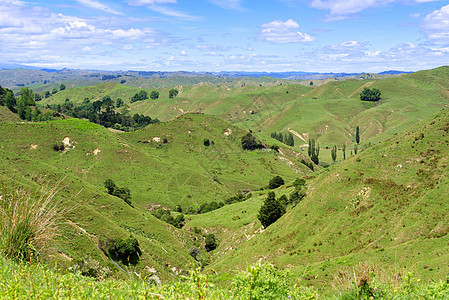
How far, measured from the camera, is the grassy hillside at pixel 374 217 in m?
32.3

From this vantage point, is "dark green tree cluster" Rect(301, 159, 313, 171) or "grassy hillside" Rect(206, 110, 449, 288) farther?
"dark green tree cluster" Rect(301, 159, 313, 171)

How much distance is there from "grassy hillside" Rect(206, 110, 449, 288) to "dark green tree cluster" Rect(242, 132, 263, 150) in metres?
102

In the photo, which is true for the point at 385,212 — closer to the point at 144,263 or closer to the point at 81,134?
the point at 144,263

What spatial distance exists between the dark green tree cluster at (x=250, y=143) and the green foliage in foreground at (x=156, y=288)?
5801 inches

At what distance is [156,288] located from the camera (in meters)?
7.24

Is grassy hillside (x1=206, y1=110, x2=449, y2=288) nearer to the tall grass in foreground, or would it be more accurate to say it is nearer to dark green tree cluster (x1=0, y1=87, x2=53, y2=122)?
the tall grass in foreground

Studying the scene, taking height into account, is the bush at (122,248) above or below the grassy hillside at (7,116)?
below

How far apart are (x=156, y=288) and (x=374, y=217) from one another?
136 ft

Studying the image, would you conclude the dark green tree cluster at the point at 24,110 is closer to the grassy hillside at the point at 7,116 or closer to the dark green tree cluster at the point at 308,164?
the grassy hillside at the point at 7,116

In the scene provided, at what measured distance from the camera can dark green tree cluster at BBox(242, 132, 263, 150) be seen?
157125 mm

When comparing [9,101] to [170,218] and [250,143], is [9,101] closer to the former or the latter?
[250,143]

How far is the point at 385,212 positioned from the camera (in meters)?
41.2

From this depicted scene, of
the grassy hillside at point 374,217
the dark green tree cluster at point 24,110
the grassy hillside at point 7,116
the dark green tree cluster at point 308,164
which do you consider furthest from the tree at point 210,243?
the dark green tree cluster at point 24,110

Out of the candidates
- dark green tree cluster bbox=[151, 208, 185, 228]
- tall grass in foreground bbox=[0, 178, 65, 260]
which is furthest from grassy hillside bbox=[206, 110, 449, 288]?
dark green tree cluster bbox=[151, 208, 185, 228]
